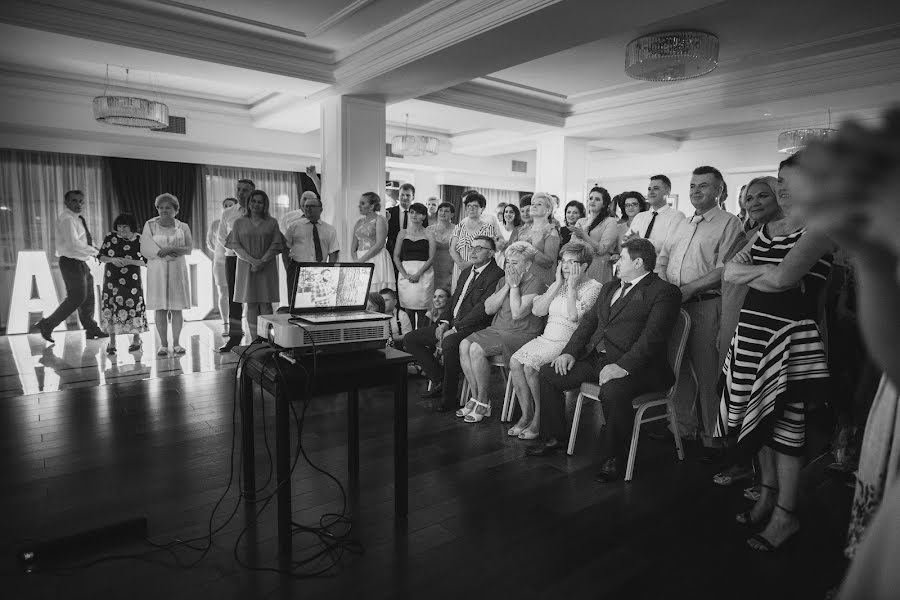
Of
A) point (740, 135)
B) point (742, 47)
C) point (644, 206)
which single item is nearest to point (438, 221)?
point (644, 206)

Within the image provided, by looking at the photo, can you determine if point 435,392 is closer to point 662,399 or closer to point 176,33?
point 662,399

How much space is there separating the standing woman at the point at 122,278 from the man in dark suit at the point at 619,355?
13.5 ft

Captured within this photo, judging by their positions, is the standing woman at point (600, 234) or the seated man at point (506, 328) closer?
the seated man at point (506, 328)

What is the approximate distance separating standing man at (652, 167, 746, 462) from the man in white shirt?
164mm

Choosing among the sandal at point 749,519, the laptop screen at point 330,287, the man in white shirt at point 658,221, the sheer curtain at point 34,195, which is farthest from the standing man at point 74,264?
the sandal at point 749,519

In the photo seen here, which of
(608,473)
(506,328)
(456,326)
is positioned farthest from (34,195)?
(608,473)

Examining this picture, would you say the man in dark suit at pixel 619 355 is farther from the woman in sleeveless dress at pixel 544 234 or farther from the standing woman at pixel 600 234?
the standing woman at pixel 600 234

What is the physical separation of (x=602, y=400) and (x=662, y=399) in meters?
0.34

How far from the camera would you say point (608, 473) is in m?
2.90

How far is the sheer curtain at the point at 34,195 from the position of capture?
7172mm

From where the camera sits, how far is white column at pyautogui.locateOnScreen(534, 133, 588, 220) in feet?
25.9

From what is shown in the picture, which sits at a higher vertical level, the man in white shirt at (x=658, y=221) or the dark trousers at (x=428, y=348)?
the man in white shirt at (x=658, y=221)

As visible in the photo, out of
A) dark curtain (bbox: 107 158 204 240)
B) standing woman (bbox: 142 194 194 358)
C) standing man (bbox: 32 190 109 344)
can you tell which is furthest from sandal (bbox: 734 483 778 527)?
dark curtain (bbox: 107 158 204 240)

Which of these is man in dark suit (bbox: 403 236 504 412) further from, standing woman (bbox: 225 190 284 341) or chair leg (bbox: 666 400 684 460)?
standing woman (bbox: 225 190 284 341)
